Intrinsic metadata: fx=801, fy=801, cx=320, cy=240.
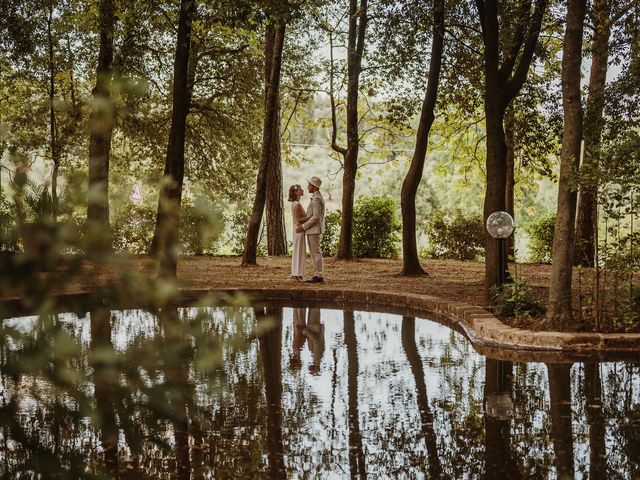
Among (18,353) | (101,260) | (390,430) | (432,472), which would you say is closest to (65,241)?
(101,260)

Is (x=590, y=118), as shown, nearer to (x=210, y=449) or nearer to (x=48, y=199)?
(x=210, y=449)

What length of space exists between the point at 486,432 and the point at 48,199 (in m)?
4.60

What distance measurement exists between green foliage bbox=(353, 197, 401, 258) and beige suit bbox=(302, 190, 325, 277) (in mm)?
7008

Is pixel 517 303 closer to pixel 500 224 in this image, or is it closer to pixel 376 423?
pixel 500 224

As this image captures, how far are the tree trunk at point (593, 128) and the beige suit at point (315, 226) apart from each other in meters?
4.54

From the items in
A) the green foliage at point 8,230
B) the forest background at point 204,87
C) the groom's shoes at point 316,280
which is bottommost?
the groom's shoes at point 316,280

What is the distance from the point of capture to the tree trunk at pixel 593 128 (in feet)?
28.8

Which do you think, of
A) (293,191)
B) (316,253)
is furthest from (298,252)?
(293,191)

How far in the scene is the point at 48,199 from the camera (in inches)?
58.0

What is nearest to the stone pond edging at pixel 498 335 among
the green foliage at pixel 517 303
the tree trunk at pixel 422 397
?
the green foliage at pixel 517 303

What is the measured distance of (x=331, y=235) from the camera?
74.9ft

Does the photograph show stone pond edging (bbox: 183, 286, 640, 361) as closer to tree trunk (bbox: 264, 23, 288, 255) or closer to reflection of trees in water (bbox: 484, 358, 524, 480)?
reflection of trees in water (bbox: 484, 358, 524, 480)

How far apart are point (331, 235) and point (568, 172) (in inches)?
556

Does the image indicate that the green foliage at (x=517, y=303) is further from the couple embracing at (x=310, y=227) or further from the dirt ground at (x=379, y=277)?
the couple embracing at (x=310, y=227)
